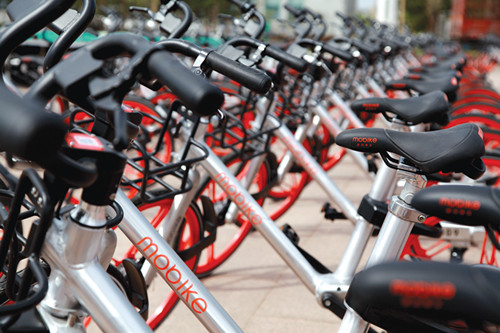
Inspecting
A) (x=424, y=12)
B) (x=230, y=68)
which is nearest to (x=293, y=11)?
(x=230, y=68)

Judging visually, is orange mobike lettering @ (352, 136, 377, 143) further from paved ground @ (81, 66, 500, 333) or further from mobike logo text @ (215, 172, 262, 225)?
paved ground @ (81, 66, 500, 333)

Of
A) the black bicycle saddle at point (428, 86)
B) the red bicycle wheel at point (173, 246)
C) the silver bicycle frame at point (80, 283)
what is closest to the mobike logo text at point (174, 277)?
the silver bicycle frame at point (80, 283)

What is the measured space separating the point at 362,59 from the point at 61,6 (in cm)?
361

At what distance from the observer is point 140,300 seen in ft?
5.55

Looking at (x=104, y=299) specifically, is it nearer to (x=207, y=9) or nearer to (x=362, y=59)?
(x=362, y=59)

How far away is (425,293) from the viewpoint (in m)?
0.87

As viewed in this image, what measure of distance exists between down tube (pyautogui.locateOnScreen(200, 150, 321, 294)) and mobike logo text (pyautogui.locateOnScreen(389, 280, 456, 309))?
154 centimetres

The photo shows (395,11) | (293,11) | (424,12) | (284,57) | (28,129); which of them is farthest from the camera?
(424,12)

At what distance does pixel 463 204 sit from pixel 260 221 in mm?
1411

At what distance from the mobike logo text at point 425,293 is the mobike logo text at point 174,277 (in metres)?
0.83

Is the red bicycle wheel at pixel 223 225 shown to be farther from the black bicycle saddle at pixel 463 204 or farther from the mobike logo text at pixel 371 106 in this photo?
the black bicycle saddle at pixel 463 204

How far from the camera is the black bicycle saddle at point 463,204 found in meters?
1.07

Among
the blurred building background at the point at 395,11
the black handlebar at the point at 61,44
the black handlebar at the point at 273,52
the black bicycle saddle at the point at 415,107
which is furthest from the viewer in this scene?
the blurred building background at the point at 395,11

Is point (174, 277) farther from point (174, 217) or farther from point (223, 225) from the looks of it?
point (223, 225)
